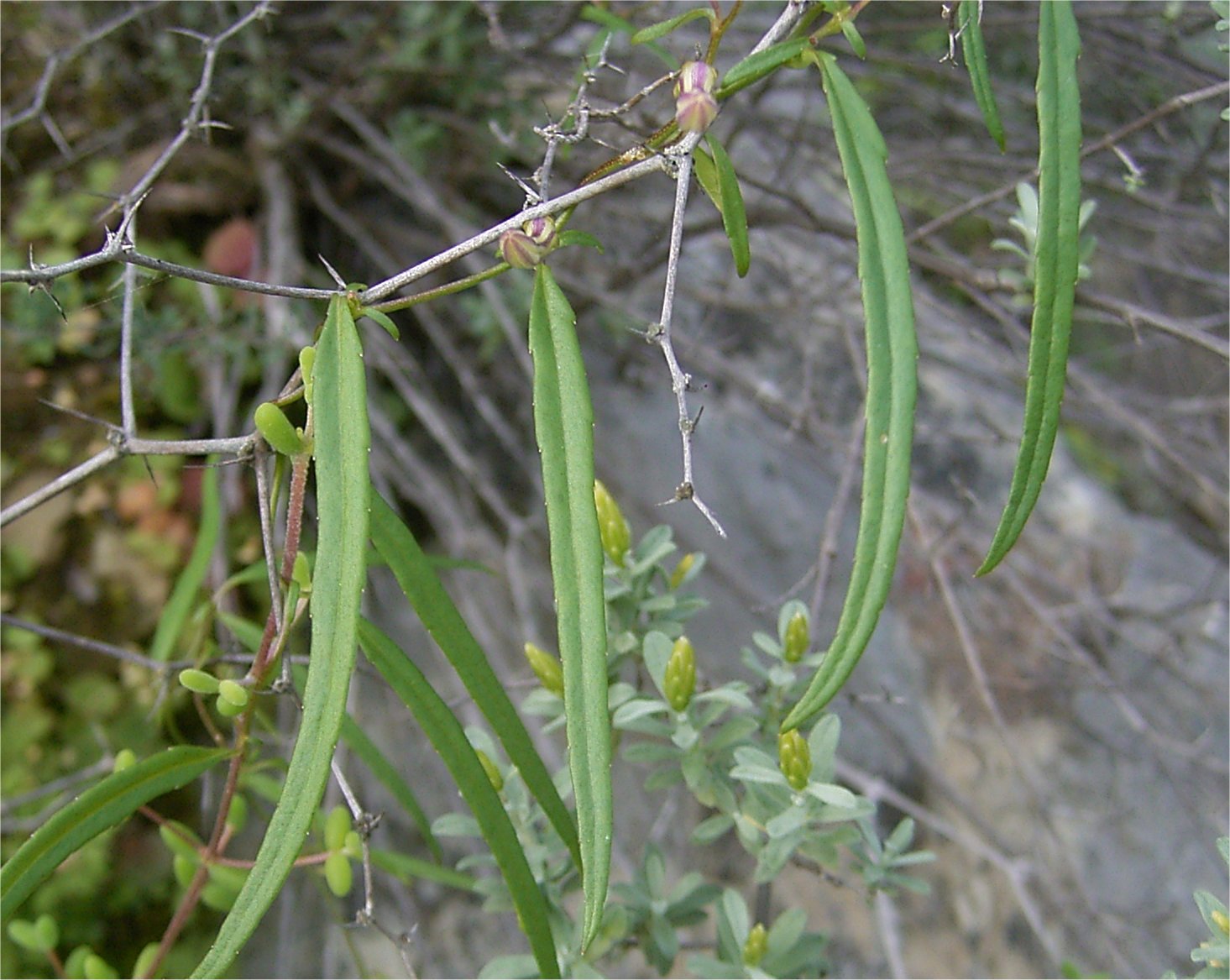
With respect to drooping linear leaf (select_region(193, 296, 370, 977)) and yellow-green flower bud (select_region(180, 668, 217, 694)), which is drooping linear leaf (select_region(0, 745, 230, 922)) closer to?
yellow-green flower bud (select_region(180, 668, 217, 694))

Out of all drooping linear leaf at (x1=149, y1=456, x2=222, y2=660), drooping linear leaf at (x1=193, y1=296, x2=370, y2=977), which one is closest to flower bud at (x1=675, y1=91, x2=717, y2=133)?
drooping linear leaf at (x1=193, y1=296, x2=370, y2=977)

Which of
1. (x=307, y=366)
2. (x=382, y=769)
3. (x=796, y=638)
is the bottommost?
(x=382, y=769)

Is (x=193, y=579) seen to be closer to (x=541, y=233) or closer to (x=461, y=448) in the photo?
(x=461, y=448)

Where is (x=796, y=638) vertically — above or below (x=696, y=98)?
below

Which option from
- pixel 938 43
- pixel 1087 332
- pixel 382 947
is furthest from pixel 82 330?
pixel 1087 332

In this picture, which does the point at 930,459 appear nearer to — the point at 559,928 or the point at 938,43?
the point at 938,43

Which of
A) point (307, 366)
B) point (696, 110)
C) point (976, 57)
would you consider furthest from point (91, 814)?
point (976, 57)
